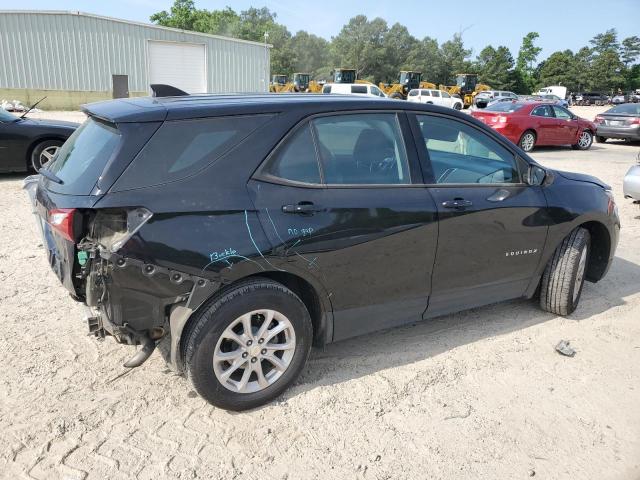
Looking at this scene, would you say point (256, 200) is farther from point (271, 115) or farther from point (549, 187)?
point (549, 187)

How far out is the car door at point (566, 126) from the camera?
648 inches

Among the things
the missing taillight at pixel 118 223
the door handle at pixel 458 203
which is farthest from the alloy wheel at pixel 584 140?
the missing taillight at pixel 118 223

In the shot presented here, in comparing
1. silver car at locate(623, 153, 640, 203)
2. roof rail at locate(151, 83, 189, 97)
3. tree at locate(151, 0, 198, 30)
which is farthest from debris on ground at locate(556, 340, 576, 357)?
tree at locate(151, 0, 198, 30)

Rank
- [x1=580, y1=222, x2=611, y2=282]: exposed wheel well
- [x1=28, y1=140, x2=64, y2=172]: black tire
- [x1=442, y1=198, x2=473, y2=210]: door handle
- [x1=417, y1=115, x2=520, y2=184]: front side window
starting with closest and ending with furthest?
[x1=442, y1=198, x2=473, y2=210]: door handle
[x1=417, y1=115, x2=520, y2=184]: front side window
[x1=580, y1=222, x2=611, y2=282]: exposed wheel well
[x1=28, y1=140, x2=64, y2=172]: black tire

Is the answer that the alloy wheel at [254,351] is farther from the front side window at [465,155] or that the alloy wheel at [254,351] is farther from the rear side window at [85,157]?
the front side window at [465,155]

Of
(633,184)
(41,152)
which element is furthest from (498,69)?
(41,152)

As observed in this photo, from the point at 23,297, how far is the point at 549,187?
14.4 ft

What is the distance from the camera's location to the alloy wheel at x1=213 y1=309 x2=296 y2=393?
2910 millimetres

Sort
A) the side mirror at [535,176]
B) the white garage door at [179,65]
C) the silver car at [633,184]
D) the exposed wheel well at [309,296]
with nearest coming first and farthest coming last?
the exposed wheel well at [309,296], the side mirror at [535,176], the silver car at [633,184], the white garage door at [179,65]

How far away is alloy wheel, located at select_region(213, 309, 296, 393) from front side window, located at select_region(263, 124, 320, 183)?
2.57 feet

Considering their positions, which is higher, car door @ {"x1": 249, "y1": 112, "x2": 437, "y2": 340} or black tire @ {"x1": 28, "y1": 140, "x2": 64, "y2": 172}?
car door @ {"x1": 249, "y1": 112, "x2": 437, "y2": 340}

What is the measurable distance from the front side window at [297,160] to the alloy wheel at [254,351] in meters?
0.78

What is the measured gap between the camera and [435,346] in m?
3.88

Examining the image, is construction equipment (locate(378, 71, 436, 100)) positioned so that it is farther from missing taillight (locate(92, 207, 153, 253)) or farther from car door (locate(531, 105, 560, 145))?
missing taillight (locate(92, 207, 153, 253))
